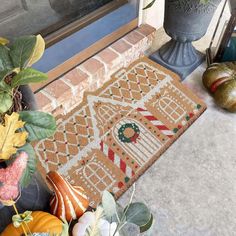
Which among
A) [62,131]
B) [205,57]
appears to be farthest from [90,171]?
[205,57]

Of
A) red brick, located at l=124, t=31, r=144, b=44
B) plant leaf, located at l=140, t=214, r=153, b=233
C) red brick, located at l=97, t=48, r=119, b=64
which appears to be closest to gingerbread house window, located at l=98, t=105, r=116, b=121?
red brick, located at l=97, t=48, r=119, b=64

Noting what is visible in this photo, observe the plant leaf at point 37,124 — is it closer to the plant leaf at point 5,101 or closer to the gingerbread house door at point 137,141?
the plant leaf at point 5,101

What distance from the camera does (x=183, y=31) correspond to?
57.0 inches

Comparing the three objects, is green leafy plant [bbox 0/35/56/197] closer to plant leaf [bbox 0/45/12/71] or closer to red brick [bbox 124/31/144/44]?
plant leaf [bbox 0/45/12/71]

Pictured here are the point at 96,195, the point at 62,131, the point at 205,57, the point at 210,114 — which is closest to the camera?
the point at 96,195

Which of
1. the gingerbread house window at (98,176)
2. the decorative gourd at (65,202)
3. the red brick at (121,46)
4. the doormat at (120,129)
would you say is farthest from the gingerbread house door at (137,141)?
the decorative gourd at (65,202)

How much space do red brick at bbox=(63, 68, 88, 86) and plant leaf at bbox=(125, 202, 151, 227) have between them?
0.95 meters

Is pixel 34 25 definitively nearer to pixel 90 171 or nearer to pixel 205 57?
pixel 90 171

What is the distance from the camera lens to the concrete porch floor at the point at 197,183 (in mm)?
1211

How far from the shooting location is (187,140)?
1.43 metres

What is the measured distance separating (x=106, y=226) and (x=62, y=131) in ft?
2.99

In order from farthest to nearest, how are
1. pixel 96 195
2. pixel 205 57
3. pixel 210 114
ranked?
pixel 205 57 → pixel 210 114 → pixel 96 195

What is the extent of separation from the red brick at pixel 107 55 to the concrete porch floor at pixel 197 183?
50 centimetres

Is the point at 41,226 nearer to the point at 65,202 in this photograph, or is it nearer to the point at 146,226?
the point at 65,202
